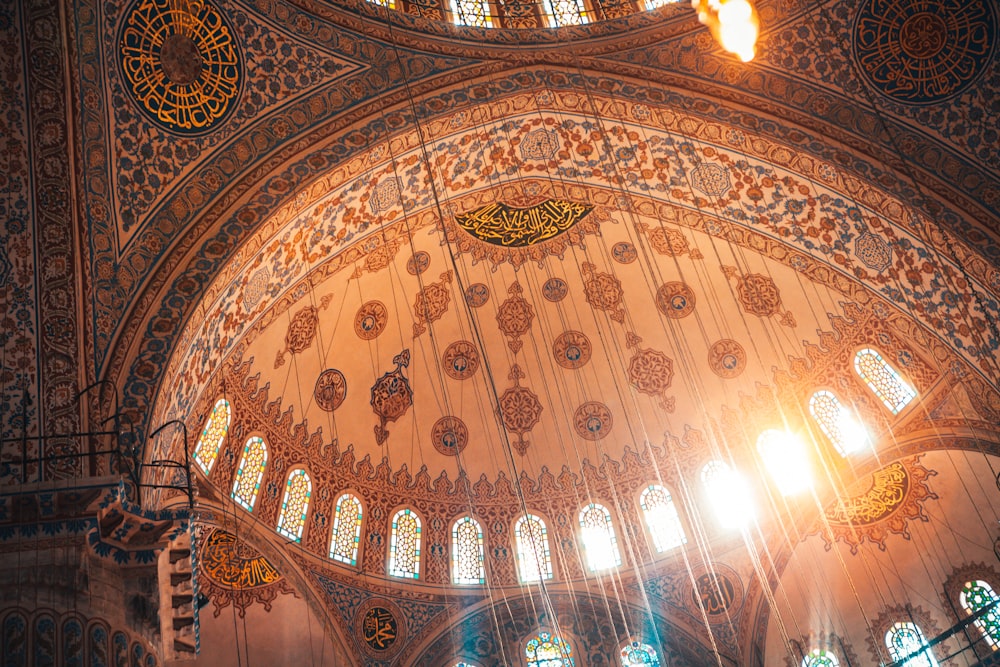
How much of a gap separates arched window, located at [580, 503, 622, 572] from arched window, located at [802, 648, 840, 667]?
2.52 metres

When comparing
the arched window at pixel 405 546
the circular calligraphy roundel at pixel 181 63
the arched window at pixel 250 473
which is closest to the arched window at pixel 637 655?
the arched window at pixel 405 546

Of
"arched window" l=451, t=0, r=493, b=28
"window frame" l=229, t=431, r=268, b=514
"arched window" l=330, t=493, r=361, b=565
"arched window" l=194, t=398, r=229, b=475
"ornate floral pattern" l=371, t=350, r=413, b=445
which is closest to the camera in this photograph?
"arched window" l=451, t=0, r=493, b=28

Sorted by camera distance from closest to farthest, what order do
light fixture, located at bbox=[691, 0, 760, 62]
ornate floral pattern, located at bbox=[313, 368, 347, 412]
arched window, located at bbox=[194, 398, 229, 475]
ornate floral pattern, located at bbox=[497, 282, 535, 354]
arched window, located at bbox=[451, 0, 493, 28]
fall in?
1. light fixture, located at bbox=[691, 0, 760, 62]
2. arched window, located at bbox=[451, 0, 493, 28]
3. arched window, located at bbox=[194, 398, 229, 475]
4. ornate floral pattern, located at bbox=[313, 368, 347, 412]
5. ornate floral pattern, located at bbox=[497, 282, 535, 354]

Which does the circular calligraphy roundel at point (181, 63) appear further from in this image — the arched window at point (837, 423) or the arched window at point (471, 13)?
the arched window at point (837, 423)

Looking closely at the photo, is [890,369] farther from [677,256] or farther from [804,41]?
[804,41]

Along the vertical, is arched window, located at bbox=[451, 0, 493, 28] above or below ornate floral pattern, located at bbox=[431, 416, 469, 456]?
above

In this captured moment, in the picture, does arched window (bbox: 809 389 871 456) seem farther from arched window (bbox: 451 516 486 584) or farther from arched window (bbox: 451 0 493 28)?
arched window (bbox: 451 0 493 28)

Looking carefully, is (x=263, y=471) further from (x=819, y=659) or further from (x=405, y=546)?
(x=819, y=659)

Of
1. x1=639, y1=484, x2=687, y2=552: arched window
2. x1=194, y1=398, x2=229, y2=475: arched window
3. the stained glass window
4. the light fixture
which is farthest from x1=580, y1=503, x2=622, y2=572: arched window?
the light fixture

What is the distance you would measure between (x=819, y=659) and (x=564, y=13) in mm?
8175

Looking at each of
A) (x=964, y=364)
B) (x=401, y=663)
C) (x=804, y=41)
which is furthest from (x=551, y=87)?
(x=401, y=663)

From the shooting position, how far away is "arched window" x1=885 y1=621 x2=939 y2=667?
11312mm

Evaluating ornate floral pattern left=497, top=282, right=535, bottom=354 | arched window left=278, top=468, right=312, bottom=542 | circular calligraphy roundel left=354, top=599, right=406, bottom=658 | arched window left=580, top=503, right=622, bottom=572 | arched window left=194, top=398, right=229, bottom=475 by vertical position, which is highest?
ornate floral pattern left=497, top=282, right=535, bottom=354

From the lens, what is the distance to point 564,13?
10641mm
